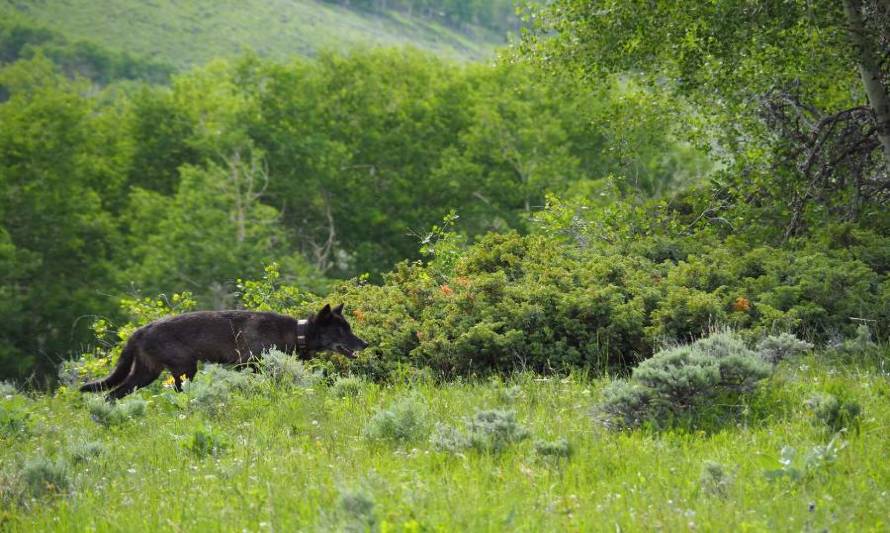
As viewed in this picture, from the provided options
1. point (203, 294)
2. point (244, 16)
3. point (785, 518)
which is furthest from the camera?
point (244, 16)

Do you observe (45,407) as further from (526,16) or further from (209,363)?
(526,16)

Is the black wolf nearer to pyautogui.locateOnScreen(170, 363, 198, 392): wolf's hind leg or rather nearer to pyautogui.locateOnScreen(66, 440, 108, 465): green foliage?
pyautogui.locateOnScreen(170, 363, 198, 392): wolf's hind leg

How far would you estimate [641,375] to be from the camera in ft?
25.6

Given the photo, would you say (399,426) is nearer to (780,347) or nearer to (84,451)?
(84,451)

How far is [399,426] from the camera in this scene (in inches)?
294

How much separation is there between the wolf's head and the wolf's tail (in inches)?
91.9

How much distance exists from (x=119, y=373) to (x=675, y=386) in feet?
23.1

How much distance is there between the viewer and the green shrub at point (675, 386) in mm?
7648

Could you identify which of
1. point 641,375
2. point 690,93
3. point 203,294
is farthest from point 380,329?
point 203,294

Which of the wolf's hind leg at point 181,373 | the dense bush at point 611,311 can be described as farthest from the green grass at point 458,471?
the wolf's hind leg at point 181,373

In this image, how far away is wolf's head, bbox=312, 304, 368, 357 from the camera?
483 inches

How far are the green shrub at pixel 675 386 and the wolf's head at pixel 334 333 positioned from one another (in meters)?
4.99

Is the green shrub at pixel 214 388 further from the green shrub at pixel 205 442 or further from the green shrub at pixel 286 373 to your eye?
the green shrub at pixel 205 442

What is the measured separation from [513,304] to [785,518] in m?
6.47
